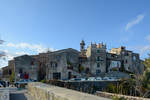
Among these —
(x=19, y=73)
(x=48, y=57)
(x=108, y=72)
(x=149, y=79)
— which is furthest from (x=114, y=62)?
(x=149, y=79)

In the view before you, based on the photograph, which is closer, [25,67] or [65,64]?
[25,67]

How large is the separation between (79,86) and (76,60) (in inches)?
875

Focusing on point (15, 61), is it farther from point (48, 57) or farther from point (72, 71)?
point (72, 71)

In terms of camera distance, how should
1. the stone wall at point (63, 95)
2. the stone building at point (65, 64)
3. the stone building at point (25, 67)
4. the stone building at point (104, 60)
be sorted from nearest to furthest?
the stone wall at point (63, 95) < the stone building at point (25, 67) < the stone building at point (65, 64) < the stone building at point (104, 60)

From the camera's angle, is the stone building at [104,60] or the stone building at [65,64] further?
the stone building at [104,60]

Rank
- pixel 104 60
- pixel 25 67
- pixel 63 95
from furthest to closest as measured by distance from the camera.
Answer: pixel 104 60
pixel 25 67
pixel 63 95

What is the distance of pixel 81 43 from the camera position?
2034 inches

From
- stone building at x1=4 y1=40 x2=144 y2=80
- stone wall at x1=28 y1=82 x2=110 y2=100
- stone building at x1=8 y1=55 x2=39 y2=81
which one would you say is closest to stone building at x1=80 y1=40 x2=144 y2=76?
stone building at x1=4 y1=40 x2=144 y2=80

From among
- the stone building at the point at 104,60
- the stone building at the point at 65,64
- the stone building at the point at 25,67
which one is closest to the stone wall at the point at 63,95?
the stone building at the point at 65,64

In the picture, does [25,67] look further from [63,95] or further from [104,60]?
[63,95]

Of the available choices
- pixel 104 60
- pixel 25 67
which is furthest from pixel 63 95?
pixel 104 60

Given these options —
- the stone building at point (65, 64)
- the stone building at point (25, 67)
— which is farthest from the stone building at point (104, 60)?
the stone building at point (25, 67)

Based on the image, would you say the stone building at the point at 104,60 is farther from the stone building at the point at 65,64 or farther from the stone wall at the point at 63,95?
the stone wall at the point at 63,95

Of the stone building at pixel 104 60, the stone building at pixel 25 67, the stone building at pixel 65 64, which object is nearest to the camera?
→ the stone building at pixel 25 67
